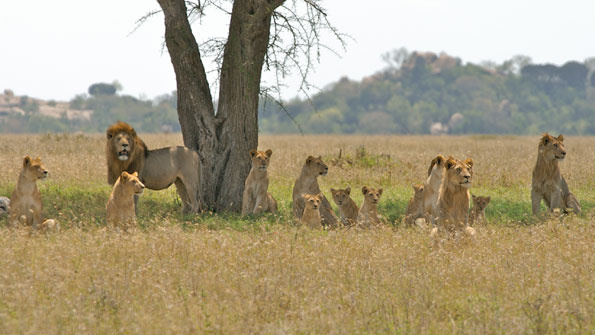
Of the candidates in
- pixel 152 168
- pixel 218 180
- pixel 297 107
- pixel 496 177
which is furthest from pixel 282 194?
pixel 297 107

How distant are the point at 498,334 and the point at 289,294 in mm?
1689

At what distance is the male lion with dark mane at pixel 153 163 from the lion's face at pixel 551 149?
5.40 metres

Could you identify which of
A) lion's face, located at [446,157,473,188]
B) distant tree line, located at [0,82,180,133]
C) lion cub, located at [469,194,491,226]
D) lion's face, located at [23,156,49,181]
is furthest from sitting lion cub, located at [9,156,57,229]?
distant tree line, located at [0,82,180,133]

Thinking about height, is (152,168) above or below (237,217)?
above

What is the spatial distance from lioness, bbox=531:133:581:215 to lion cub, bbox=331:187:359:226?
2803mm

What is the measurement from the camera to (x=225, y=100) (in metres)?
12.1

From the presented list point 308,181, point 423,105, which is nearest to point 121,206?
point 308,181

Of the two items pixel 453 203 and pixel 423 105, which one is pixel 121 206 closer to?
pixel 453 203

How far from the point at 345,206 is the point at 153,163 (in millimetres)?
3025

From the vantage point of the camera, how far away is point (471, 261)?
281 inches

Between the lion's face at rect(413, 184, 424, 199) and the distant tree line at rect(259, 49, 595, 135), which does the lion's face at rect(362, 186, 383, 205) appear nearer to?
the lion's face at rect(413, 184, 424, 199)

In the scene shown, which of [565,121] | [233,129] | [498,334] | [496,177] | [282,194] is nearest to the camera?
[498,334]

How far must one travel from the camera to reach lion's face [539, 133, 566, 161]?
36.3 feet

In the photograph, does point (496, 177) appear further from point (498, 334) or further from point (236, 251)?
point (498, 334)
